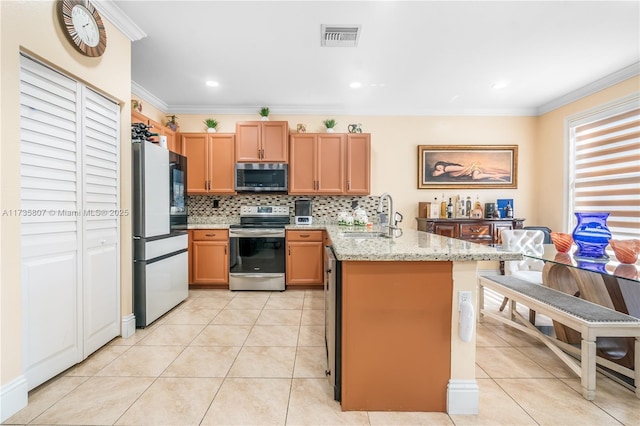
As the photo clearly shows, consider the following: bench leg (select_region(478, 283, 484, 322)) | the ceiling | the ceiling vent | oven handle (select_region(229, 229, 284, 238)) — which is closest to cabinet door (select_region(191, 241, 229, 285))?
oven handle (select_region(229, 229, 284, 238))

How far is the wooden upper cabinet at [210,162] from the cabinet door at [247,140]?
0.14m

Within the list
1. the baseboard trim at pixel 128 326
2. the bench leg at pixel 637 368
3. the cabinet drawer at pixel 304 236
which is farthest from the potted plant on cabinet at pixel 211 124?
the bench leg at pixel 637 368

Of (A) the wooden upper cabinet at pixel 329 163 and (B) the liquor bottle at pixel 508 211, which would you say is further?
(B) the liquor bottle at pixel 508 211

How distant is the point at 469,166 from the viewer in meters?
4.41

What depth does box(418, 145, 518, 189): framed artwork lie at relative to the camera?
4402 millimetres

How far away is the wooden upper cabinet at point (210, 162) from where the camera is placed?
4129mm

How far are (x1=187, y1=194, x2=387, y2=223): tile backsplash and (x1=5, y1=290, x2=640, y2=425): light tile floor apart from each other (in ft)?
6.85

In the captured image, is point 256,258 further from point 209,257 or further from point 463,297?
point 463,297

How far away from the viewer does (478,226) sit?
4008 mm

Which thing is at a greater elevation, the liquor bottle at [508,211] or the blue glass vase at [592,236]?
the liquor bottle at [508,211]

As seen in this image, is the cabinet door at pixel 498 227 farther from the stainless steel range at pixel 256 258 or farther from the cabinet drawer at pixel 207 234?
the cabinet drawer at pixel 207 234

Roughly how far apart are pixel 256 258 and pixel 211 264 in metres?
0.65

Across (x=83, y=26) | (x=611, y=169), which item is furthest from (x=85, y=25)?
(x=611, y=169)

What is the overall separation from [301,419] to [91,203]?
2.06 meters
